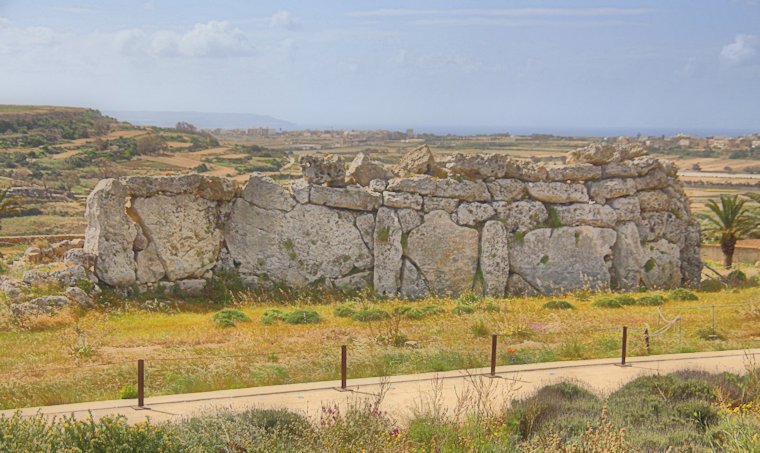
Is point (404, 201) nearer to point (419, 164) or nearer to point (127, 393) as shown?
point (419, 164)

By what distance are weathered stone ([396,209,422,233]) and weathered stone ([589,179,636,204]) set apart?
5734 millimetres

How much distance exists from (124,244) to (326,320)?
6030 mm

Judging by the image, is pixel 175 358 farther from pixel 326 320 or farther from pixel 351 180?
pixel 351 180

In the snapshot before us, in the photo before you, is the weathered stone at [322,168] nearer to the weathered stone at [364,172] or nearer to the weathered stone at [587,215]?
the weathered stone at [364,172]

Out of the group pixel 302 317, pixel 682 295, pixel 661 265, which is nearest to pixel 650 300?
pixel 682 295

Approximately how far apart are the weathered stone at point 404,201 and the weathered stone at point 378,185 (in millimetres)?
484

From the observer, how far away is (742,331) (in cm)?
1648

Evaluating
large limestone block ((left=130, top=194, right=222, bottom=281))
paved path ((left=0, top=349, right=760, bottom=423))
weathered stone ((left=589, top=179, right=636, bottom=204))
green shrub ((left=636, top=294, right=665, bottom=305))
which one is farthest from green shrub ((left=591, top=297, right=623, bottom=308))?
large limestone block ((left=130, top=194, right=222, bottom=281))

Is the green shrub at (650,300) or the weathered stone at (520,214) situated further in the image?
the weathered stone at (520,214)

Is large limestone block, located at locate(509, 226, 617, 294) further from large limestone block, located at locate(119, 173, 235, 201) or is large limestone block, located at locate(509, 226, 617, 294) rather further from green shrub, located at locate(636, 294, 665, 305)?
large limestone block, located at locate(119, 173, 235, 201)

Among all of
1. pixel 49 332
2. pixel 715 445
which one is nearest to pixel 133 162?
pixel 49 332

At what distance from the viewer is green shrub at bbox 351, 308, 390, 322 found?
17.7 meters

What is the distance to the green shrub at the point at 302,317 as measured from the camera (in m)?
17.3

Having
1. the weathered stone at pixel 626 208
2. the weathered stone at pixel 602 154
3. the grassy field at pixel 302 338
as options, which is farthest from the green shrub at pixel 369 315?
the weathered stone at pixel 602 154
